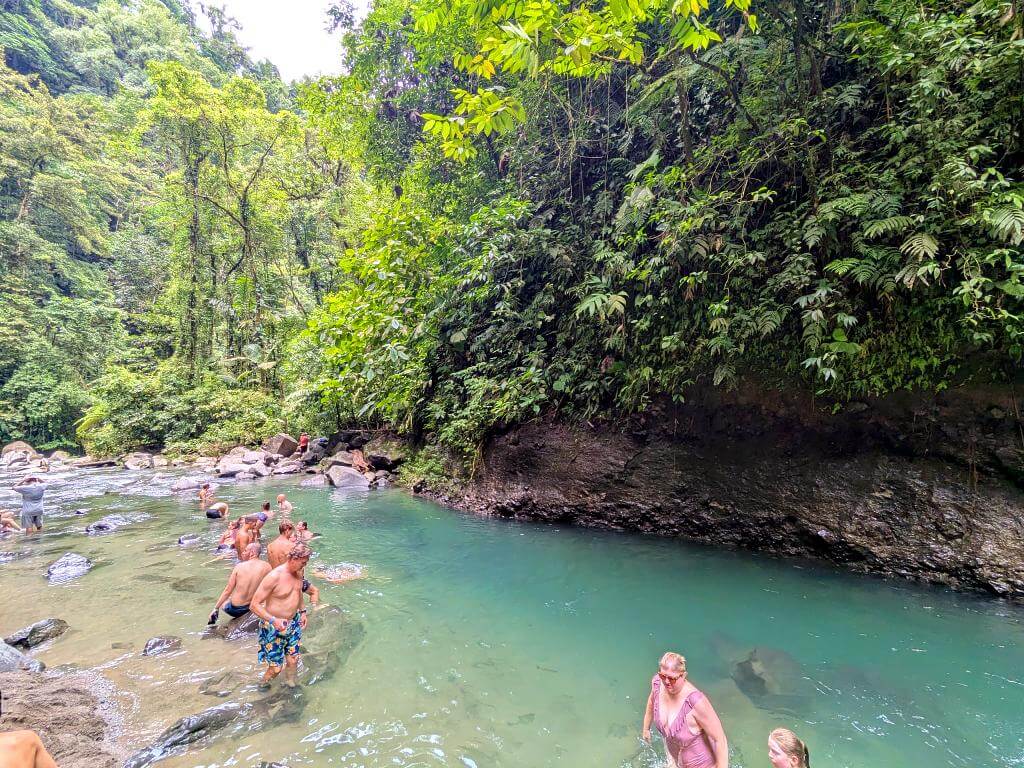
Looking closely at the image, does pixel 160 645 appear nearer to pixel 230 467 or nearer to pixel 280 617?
pixel 280 617

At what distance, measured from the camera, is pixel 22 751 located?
7.71ft

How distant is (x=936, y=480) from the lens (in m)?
6.06

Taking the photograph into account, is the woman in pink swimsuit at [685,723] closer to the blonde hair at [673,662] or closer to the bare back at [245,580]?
the blonde hair at [673,662]

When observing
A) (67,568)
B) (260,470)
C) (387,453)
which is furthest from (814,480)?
(260,470)

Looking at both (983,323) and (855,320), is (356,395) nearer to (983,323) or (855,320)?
(855,320)

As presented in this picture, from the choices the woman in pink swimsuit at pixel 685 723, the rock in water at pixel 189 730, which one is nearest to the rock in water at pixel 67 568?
the rock in water at pixel 189 730

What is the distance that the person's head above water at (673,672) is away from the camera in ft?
10.2

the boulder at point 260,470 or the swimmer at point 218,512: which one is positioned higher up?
the swimmer at point 218,512

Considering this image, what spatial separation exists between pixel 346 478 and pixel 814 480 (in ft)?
39.2

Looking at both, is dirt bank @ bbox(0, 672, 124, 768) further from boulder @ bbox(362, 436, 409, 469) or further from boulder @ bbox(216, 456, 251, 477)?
boulder @ bbox(216, 456, 251, 477)

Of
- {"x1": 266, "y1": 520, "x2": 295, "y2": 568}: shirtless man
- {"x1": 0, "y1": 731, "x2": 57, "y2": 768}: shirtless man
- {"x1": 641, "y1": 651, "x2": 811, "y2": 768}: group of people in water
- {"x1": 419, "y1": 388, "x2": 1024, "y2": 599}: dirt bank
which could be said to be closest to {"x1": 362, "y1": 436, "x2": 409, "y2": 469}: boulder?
{"x1": 419, "y1": 388, "x2": 1024, "y2": 599}: dirt bank

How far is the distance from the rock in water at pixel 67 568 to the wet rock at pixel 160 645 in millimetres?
3523

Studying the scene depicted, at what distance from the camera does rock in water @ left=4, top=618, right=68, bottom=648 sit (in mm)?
5016

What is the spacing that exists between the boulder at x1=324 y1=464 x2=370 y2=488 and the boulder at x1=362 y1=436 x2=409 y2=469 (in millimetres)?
890
